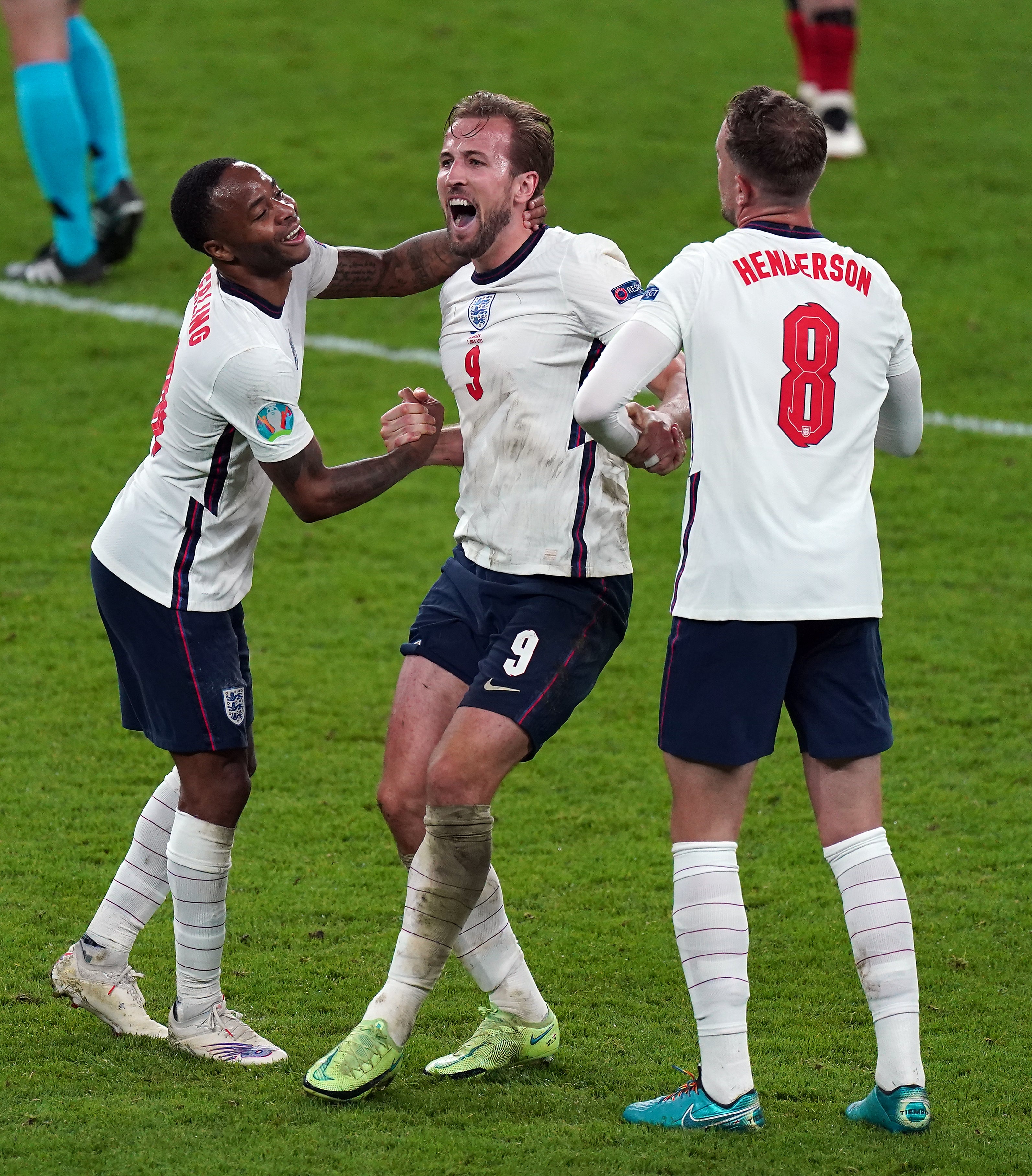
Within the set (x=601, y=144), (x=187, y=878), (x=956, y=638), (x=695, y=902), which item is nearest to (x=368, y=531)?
(x=956, y=638)

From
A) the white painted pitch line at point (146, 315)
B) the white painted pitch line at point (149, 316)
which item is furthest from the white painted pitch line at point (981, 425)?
the white painted pitch line at point (146, 315)

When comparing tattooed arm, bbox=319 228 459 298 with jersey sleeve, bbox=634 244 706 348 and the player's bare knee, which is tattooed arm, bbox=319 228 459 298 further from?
the player's bare knee

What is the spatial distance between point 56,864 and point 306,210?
305 inches

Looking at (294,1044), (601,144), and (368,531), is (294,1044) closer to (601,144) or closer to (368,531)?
(368,531)

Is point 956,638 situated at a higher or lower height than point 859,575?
lower

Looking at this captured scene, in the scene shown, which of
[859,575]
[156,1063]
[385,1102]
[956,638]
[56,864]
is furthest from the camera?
[956,638]

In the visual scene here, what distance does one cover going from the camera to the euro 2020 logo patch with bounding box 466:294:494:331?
4.07m

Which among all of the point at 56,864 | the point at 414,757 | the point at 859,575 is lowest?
the point at 56,864

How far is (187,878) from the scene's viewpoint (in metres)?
4.11

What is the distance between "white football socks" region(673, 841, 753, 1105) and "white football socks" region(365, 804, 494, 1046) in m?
0.49

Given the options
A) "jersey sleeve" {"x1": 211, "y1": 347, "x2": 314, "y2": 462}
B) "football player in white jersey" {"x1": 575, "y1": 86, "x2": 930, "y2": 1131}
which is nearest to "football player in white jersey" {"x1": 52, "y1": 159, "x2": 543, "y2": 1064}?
"jersey sleeve" {"x1": 211, "y1": 347, "x2": 314, "y2": 462}

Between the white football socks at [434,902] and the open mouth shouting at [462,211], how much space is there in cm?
138

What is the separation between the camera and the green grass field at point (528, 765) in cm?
376

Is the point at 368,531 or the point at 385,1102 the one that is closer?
the point at 385,1102
